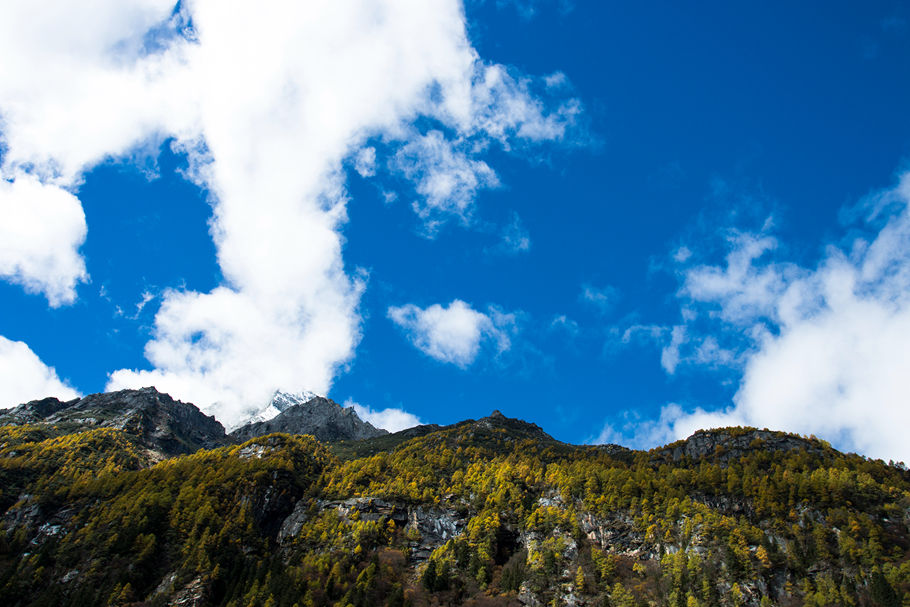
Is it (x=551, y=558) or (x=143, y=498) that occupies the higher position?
(x=143, y=498)

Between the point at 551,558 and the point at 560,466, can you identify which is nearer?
the point at 551,558

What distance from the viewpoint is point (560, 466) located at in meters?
197

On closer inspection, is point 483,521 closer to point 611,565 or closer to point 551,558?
point 551,558

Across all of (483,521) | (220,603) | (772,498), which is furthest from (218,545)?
(772,498)

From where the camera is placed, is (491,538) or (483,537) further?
(483,537)

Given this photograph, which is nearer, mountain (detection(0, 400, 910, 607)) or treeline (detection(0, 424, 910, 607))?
treeline (detection(0, 424, 910, 607))

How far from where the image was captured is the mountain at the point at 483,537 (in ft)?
378

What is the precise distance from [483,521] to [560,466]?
1877 inches

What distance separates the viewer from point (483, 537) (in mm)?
158375

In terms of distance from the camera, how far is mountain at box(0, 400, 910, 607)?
115062 mm

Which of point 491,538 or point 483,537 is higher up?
point 483,537

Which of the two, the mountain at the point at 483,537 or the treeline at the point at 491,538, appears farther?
the mountain at the point at 483,537

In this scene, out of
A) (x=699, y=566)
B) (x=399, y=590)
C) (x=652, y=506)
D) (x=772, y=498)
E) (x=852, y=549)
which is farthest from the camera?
(x=652, y=506)

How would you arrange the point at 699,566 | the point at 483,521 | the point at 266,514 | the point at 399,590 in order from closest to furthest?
the point at 699,566, the point at 399,590, the point at 483,521, the point at 266,514
